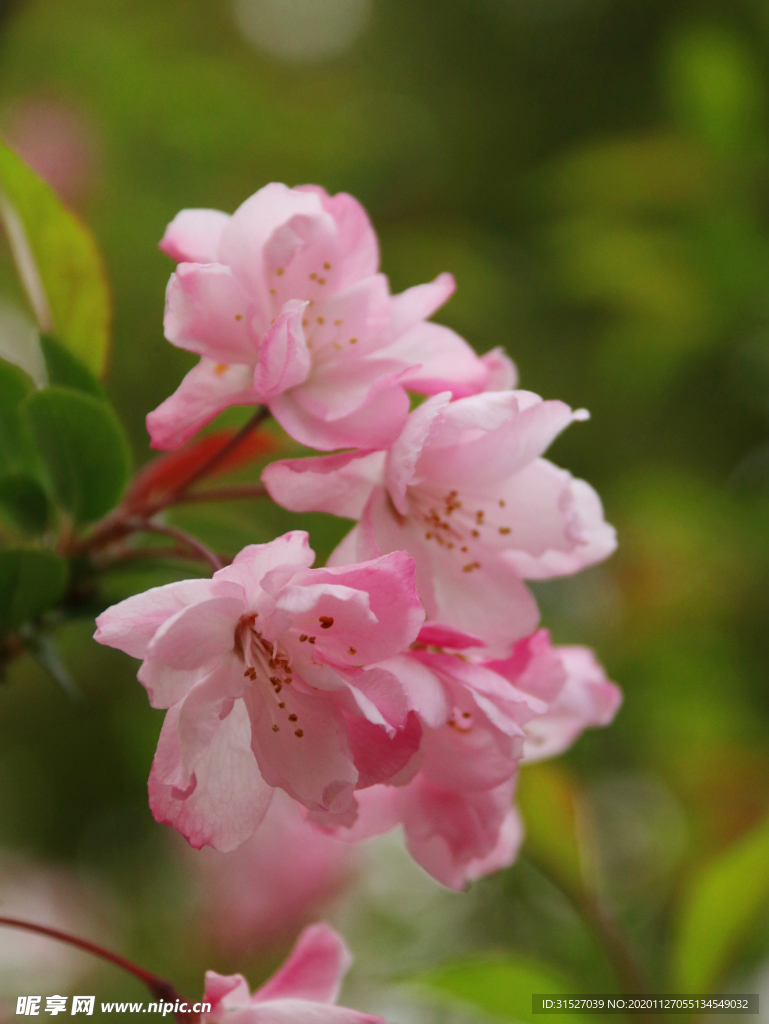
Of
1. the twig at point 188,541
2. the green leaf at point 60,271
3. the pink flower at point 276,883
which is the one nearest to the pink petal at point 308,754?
the twig at point 188,541

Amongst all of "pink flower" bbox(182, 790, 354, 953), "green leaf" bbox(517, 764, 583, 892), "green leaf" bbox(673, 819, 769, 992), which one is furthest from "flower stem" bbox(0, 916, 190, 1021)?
"pink flower" bbox(182, 790, 354, 953)

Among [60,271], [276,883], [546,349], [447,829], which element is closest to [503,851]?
[447,829]

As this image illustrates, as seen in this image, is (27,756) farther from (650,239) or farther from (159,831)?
(650,239)

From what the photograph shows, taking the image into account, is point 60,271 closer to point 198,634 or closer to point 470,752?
point 198,634

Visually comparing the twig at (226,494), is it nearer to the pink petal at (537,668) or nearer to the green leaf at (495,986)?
the pink petal at (537,668)

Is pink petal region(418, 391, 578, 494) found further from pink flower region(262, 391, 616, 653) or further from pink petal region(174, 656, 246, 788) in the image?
pink petal region(174, 656, 246, 788)

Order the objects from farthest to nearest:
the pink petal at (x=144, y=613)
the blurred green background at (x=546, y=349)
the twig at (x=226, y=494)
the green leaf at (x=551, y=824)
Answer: the blurred green background at (x=546, y=349)
the green leaf at (x=551, y=824)
the twig at (x=226, y=494)
the pink petal at (x=144, y=613)
